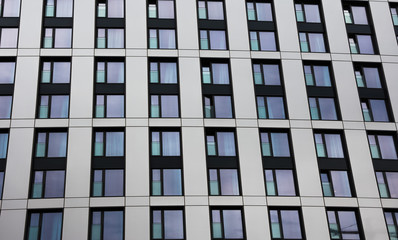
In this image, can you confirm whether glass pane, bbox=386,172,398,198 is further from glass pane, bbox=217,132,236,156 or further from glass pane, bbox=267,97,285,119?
glass pane, bbox=217,132,236,156

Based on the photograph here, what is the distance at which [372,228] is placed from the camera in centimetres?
2958

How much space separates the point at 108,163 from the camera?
30547mm

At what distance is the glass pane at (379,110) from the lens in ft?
110

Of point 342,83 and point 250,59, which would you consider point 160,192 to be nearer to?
point 250,59

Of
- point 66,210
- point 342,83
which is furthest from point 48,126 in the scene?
point 342,83

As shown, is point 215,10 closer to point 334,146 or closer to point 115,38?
point 115,38

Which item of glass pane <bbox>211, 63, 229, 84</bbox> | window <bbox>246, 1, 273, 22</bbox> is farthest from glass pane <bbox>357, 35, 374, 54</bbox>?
glass pane <bbox>211, 63, 229, 84</bbox>

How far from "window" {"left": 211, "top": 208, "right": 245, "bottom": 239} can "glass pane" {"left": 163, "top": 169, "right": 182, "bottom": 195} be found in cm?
252

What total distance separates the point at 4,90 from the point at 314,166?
20666 millimetres

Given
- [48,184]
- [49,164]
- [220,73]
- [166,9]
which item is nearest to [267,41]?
[220,73]

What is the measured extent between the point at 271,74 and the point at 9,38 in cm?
1836

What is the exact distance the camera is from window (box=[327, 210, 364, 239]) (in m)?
29.6

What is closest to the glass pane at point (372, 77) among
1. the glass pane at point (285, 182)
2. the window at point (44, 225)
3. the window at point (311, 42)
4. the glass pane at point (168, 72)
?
the window at point (311, 42)

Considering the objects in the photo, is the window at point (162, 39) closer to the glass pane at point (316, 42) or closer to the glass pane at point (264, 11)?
the glass pane at point (264, 11)
